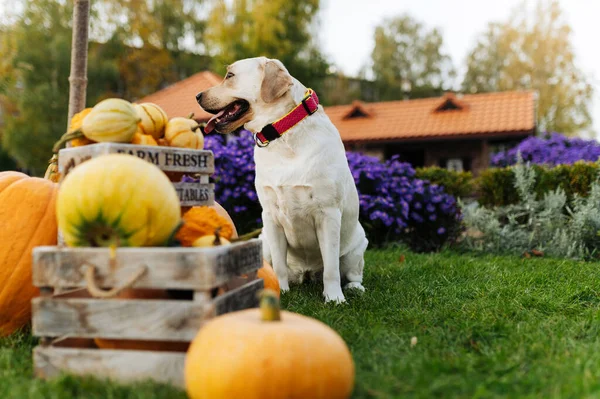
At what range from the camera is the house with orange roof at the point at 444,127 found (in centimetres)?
1580

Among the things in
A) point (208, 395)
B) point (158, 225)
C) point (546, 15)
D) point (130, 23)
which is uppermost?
point (546, 15)

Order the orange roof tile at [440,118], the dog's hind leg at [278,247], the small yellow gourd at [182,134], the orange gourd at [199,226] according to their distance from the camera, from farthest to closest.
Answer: the orange roof tile at [440,118] → the dog's hind leg at [278,247] → the small yellow gourd at [182,134] → the orange gourd at [199,226]

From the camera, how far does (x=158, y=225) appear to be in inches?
68.8

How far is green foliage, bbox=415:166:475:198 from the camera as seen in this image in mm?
7207

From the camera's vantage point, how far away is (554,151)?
12812mm

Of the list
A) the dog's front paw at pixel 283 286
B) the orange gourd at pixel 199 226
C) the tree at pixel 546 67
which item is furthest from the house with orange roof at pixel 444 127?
the orange gourd at pixel 199 226

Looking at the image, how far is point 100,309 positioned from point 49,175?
60.4 inches

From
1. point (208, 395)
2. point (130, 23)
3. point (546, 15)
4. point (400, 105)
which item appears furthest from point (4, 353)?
point (546, 15)

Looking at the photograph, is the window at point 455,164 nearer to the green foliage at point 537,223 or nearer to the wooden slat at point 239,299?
the green foliage at point 537,223

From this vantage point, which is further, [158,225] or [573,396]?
[158,225]

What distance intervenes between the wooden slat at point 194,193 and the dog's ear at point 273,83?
93cm

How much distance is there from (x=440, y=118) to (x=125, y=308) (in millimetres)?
16513

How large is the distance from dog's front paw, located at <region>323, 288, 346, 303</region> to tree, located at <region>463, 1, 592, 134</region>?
22.8 meters

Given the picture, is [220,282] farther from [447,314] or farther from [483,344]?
[447,314]
